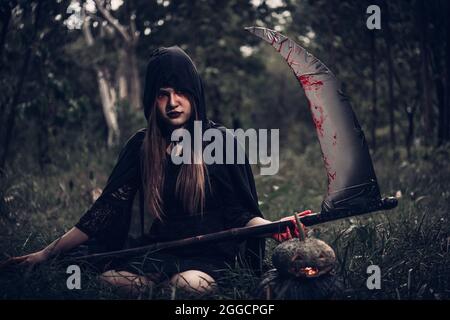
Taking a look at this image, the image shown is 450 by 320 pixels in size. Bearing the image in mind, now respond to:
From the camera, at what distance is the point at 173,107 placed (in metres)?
3.21

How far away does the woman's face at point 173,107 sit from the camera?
321cm

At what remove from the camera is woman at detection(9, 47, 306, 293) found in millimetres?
3145

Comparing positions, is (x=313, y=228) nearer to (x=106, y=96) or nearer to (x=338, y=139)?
(x=338, y=139)

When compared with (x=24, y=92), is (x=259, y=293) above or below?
below

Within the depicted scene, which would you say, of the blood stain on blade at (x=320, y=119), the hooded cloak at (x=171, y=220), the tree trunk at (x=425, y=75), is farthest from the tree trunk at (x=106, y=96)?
the blood stain on blade at (x=320, y=119)

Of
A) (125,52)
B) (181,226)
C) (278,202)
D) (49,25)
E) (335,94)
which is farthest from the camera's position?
(125,52)

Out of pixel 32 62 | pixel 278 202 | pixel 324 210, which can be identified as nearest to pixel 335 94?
pixel 324 210

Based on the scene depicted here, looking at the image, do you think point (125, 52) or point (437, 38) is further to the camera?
point (125, 52)

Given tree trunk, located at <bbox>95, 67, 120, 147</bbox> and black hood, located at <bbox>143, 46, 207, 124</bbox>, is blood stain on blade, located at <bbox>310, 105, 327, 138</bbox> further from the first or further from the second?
tree trunk, located at <bbox>95, 67, 120, 147</bbox>

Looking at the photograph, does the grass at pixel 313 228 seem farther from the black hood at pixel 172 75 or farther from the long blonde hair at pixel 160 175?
the black hood at pixel 172 75

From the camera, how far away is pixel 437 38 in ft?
21.2

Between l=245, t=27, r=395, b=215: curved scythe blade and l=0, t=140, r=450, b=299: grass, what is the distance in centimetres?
42

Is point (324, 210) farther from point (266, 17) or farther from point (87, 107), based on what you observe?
point (266, 17)

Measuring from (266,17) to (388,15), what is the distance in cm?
220
